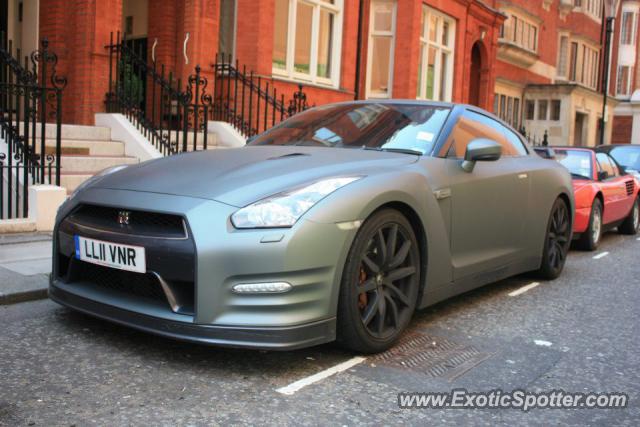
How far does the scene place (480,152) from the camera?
4762mm

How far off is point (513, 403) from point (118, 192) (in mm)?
2423

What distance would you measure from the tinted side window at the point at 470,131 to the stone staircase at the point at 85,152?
5201 millimetres

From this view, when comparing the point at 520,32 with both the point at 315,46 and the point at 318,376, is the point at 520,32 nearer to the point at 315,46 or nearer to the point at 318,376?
the point at 315,46

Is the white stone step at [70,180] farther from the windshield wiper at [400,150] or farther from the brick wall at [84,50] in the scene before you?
the windshield wiper at [400,150]

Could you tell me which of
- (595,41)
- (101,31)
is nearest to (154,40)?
(101,31)

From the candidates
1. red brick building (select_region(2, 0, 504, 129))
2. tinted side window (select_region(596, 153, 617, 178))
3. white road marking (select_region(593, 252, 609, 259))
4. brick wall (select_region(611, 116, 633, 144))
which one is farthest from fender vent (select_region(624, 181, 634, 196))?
brick wall (select_region(611, 116, 633, 144))

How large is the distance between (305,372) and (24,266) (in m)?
3.06

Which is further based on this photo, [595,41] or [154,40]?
[595,41]

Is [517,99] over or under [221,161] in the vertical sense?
over

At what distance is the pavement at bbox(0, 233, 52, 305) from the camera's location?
4862 mm

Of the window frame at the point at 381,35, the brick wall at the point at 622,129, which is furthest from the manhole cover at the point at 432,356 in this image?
the brick wall at the point at 622,129

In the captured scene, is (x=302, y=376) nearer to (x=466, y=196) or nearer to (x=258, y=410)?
(x=258, y=410)

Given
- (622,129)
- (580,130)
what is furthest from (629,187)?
(622,129)

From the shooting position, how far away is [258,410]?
3.15 meters
